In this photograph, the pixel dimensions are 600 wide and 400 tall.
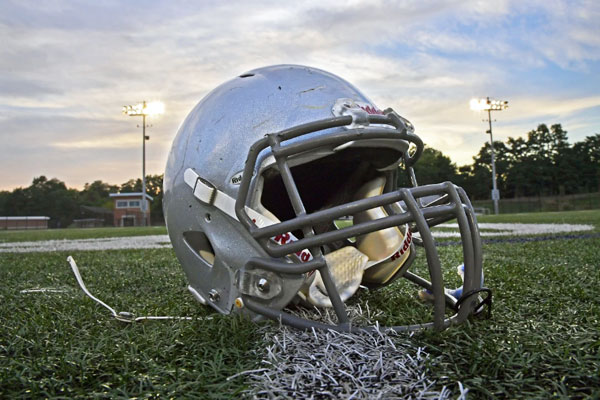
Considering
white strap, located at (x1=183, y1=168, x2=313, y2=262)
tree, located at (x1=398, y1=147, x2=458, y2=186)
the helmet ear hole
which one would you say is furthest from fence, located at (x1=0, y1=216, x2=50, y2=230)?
white strap, located at (x1=183, y1=168, x2=313, y2=262)

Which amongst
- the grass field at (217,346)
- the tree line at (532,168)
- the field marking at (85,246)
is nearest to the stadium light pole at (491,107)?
the tree line at (532,168)

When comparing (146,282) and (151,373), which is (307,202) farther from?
(146,282)

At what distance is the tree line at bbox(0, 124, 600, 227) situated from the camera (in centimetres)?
5806

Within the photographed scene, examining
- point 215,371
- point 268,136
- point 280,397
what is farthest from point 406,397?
point 268,136

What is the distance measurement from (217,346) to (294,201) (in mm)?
504

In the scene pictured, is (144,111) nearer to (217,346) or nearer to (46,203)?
(217,346)

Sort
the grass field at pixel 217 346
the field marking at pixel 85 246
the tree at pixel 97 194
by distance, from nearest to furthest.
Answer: the grass field at pixel 217 346
the field marking at pixel 85 246
the tree at pixel 97 194

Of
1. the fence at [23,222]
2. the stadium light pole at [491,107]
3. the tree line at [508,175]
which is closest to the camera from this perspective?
the stadium light pole at [491,107]

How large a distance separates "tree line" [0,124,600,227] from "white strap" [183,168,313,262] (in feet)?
172

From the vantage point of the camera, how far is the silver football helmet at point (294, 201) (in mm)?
1538

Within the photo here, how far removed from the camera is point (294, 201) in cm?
151

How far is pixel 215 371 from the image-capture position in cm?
138

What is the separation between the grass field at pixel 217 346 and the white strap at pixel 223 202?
29 cm

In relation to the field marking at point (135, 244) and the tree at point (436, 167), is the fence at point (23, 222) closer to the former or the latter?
the tree at point (436, 167)
